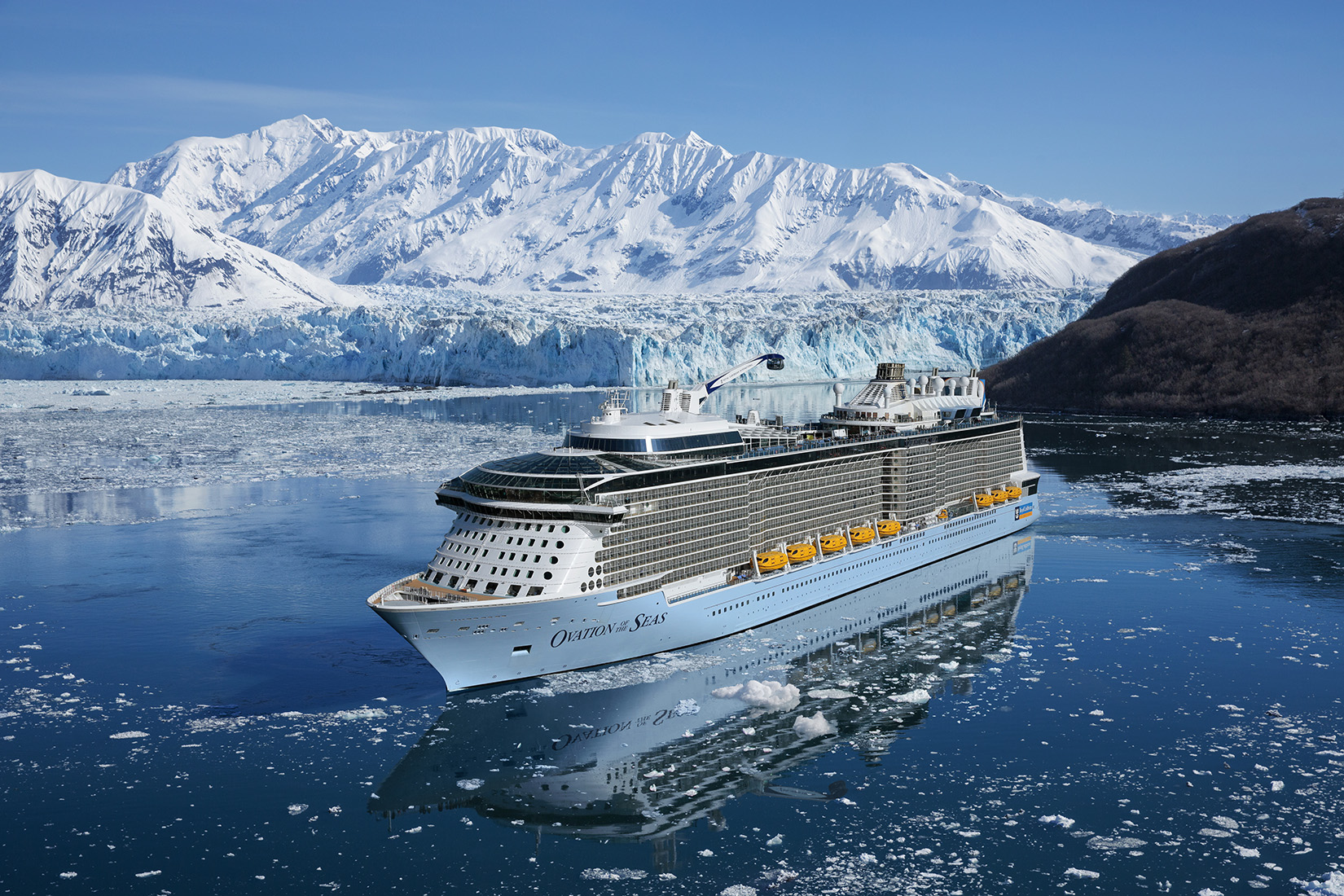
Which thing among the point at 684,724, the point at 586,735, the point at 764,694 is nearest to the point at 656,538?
the point at 764,694

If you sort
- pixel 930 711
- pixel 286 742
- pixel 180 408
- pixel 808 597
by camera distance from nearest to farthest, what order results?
pixel 286 742, pixel 930 711, pixel 808 597, pixel 180 408

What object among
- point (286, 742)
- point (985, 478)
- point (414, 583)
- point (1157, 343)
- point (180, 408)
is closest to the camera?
point (286, 742)

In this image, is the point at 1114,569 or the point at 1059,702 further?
the point at 1114,569

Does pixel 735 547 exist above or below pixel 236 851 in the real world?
above

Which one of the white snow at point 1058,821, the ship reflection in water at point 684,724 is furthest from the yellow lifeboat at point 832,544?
the white snow at point 1058,821

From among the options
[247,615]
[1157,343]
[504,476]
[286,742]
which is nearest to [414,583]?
[504,476]

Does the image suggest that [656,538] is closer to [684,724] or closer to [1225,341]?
[684,724]

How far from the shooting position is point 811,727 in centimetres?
2053

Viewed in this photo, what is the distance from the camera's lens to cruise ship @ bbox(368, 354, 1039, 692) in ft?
71.9

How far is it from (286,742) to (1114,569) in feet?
84.4

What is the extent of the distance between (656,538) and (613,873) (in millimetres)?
9706

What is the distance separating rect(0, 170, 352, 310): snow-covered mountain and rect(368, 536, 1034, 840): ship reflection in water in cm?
14657

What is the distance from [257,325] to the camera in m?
112

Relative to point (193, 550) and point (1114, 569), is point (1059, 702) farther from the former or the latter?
point (193, 550)
